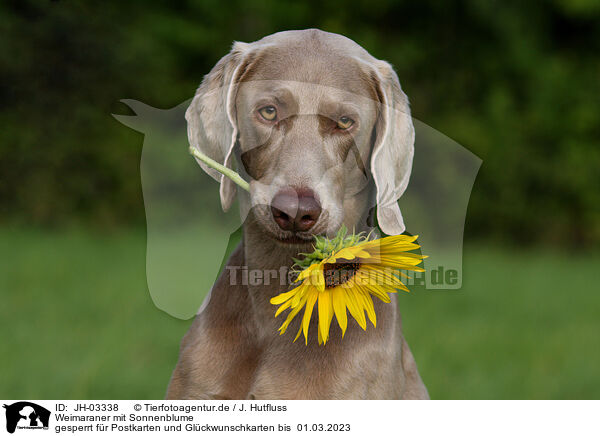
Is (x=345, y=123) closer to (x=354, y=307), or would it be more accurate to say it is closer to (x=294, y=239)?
(x=294, y=239)

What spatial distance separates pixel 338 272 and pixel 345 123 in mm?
436

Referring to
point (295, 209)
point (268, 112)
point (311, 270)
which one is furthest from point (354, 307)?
point (268, 112)

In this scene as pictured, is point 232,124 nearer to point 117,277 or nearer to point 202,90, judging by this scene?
point 202,90

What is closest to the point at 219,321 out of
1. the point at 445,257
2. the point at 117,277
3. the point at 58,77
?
the point at 445,257

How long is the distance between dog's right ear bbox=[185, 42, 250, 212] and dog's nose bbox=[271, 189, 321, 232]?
0.85 ft

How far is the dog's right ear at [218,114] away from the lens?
1899 mm

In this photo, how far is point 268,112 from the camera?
6.14 feet

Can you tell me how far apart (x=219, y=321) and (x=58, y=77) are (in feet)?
12.3

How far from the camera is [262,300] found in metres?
2.06
